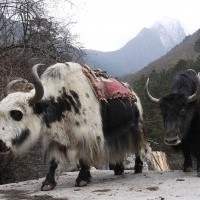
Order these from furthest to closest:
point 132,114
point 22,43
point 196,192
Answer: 1. point 22,43
2. point 132,114
3. point 196,192

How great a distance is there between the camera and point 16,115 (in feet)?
18.4

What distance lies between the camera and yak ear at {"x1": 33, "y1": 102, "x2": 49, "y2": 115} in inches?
227

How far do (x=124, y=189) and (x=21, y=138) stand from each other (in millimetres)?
1315

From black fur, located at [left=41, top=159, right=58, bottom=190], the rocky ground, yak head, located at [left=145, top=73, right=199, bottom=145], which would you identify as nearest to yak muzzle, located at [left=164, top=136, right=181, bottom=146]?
yak head, located at [left=145, top=73, right=199, bottom=145]

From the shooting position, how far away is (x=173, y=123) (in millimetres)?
5945

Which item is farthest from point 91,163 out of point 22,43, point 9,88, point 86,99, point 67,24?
point 67,24

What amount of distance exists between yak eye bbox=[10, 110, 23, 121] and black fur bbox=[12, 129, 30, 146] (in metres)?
0.16

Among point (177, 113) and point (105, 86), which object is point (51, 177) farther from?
point (177, 113)

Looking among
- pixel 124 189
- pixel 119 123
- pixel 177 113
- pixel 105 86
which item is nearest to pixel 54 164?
pixel 124 189

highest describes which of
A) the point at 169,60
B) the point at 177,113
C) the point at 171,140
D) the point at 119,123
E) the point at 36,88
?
the point at 169,60

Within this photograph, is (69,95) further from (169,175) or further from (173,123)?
(169,175)

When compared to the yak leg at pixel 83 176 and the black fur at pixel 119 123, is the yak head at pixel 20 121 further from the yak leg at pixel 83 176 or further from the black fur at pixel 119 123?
the black fur at pixel 119 123

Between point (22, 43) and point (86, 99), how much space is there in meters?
2.82

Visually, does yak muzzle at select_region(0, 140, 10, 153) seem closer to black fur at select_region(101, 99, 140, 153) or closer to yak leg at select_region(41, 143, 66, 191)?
yak leg at select_region(41, 143, 66, 191)
